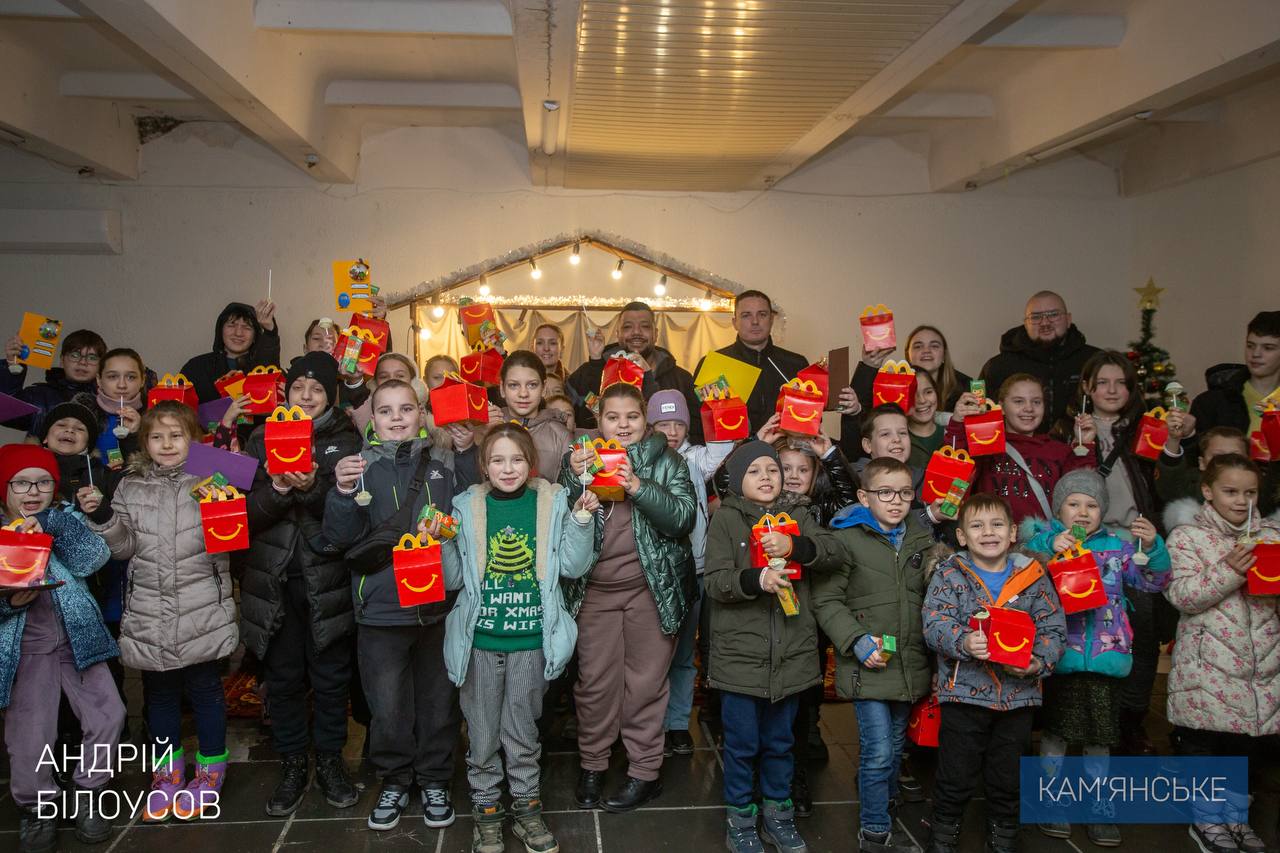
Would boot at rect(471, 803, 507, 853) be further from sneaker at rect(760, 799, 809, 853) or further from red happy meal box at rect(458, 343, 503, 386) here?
red happy meal box at rect(458, 343, 503, 386)

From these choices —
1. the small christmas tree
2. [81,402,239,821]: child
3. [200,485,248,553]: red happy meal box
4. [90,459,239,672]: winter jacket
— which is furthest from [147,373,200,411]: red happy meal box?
the small christmas tree

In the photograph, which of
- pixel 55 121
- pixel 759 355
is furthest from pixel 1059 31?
pixel 55 121

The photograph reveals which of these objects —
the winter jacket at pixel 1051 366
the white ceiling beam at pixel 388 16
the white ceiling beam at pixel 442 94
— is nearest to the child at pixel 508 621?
the white ceiling beam at pixel 388 16

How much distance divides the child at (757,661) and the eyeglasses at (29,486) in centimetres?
222

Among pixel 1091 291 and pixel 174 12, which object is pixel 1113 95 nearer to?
pixel 1091 291

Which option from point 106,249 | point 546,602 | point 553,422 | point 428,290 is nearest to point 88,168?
point 106,249

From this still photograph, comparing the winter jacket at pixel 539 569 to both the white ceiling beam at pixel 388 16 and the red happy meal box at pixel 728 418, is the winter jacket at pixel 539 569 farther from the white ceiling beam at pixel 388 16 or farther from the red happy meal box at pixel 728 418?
the white ceiling beam at pixel 388 16

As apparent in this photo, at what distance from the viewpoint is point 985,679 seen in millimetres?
2865

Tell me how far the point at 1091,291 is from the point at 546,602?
602 centimetres

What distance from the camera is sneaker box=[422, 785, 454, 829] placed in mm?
3082

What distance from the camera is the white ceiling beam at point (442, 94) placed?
607 cm

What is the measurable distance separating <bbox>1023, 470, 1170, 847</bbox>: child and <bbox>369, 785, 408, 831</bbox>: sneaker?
7.15ft

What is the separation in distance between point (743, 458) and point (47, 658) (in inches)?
95.3

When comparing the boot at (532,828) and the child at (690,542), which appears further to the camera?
the child at (690,542)
